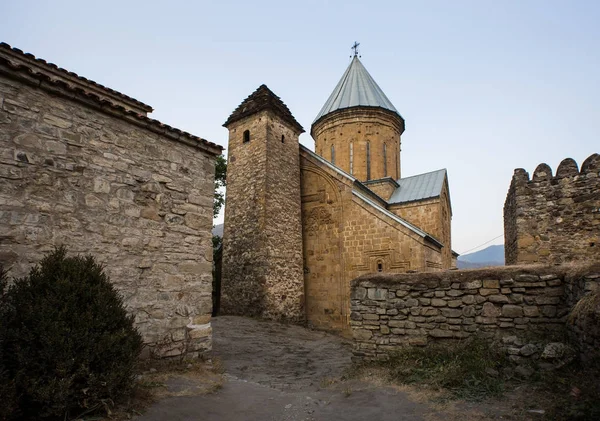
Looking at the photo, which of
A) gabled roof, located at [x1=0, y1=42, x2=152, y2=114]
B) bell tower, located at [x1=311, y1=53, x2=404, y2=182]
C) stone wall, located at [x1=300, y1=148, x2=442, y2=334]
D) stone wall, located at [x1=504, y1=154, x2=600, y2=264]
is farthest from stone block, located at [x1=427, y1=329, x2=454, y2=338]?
bell tower, located at [x1=311, y1=53, x2=404, y2=182]

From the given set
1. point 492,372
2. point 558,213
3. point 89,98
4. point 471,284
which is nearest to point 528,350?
point 492,372

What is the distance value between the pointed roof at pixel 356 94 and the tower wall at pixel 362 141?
0.46 m

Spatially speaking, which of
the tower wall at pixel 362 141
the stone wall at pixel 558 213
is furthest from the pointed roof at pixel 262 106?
the stone wall at pixel 558 213

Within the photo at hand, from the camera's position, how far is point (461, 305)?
17.4 ft

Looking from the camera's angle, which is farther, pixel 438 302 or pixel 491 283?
pixel 438 302

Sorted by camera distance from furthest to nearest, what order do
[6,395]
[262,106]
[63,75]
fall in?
[262,106], [63,75], [6,395]

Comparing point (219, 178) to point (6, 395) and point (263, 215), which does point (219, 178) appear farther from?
point (6, 395)

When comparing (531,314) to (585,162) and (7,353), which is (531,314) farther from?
(7,353)

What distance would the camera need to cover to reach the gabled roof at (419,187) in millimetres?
17500

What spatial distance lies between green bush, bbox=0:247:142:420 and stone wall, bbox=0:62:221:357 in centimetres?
103

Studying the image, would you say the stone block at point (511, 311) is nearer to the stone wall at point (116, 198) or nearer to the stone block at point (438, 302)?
the stone block at point (438, 302)

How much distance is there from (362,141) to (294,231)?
7.48m

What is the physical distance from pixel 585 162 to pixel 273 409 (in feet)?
27.9

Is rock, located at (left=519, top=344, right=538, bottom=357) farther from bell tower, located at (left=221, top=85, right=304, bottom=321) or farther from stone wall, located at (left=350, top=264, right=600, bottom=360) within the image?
bell tower, located at (left=221, top=85, right=304, bottom=321)
